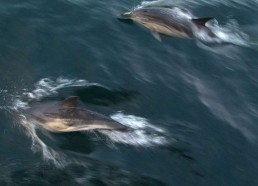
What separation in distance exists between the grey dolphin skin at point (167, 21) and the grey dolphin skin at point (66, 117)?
6.66m

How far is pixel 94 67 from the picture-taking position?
17.4 m

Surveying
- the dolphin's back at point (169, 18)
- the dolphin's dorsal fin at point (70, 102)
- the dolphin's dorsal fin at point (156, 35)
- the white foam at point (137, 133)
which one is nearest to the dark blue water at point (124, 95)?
the white foam at point (137, 133)

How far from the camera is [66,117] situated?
13.7 m

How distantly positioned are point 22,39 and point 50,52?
125 centimetres

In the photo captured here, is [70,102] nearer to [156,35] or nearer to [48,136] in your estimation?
[48,136]

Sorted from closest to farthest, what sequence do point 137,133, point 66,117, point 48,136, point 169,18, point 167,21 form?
point 66,117
point 48,136
point 137,133
point 167,21
point 169,18

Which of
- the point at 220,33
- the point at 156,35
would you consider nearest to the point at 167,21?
the point at 156,35

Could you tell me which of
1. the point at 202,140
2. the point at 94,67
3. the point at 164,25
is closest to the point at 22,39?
the point at 94,67

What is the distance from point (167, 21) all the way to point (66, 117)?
7.73m

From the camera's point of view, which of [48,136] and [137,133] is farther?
[137,133]

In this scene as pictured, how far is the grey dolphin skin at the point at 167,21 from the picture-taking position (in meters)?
19.5

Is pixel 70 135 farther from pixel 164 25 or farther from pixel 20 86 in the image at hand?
pixel 164 25

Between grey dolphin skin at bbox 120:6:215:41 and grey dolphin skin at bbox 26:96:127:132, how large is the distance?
6661mm

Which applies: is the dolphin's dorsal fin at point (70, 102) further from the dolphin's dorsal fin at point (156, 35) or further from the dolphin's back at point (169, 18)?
the dolphin's back at point (169, 18)
